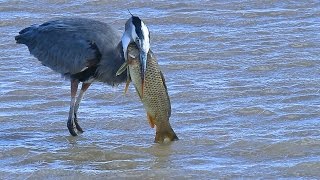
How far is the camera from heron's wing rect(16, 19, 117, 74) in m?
8.63

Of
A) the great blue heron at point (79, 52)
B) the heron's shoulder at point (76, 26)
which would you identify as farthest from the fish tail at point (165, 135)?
the heron's shoulder at point (76, 26)

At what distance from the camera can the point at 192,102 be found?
30.2ft

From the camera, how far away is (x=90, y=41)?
28.4 ft

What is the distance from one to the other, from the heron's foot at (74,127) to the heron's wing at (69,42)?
43 centimetres

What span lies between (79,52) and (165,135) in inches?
46.5

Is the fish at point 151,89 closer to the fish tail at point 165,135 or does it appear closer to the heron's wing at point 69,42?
the fish tail at point 165,135

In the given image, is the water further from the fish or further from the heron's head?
the heron's head

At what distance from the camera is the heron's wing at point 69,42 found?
863 centimetres

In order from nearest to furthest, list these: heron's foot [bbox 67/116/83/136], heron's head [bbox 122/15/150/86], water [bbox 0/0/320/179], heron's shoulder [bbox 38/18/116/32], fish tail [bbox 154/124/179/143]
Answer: water [bbox 0/0/320/179] < heron's head [bbox 122/15/150/86] < fish tail [bbox 154/124/179/143] < heron's foot [bbox 67/116/83/136] < heron's shoulder [bbox 38/18/116/32]

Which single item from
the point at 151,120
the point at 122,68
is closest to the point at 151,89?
the point at 151,120

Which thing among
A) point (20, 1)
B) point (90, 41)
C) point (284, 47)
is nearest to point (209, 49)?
point (284, 47)

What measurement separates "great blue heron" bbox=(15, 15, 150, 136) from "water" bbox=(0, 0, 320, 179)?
365 mm

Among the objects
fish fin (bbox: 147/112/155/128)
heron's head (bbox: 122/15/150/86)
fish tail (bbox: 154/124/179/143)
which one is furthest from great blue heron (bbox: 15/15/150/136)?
fish tail (bbox: 154/124/179/143)

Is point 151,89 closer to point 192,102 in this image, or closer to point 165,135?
→ point 165,135
